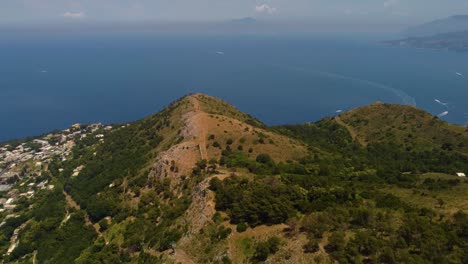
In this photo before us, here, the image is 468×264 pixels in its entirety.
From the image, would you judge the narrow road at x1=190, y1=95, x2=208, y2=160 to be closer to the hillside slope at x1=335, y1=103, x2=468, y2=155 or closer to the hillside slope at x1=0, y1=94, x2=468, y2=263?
the hillside slope at x1=0, y1=94, x2=468, y2=263

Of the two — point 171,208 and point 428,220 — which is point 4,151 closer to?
point 171,208

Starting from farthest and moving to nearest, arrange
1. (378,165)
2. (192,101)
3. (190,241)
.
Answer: (192,101) < (378,165) < (190,241)

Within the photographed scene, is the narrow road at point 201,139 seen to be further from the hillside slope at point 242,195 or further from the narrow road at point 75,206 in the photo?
the narrow road at point 75,206

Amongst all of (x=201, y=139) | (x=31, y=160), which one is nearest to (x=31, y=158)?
(x=31, y=160)

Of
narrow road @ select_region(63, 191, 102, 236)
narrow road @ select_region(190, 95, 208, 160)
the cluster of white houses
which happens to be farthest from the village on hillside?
narrow road @ select_region(190, 95, 208, 160)

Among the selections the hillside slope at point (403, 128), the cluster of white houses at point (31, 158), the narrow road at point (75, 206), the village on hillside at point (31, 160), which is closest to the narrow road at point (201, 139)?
the narrow road at point (75, 206)

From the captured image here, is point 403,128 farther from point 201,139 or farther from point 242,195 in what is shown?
point 242,195

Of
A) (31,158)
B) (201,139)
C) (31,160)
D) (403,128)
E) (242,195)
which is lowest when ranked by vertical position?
(31,158)

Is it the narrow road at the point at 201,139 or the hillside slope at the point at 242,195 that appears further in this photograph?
the narrow road at the point at 201,139

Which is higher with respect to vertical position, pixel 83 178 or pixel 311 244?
pixel 311 244

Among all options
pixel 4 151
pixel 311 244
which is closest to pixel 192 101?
pixel 311 244

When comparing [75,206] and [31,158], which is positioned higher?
[75,206]
